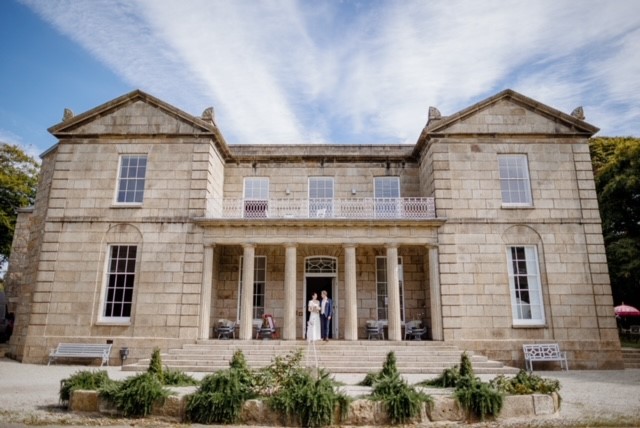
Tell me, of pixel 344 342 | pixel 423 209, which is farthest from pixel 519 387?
pixel 423 209

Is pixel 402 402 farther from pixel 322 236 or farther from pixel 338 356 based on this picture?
pixel 322 236

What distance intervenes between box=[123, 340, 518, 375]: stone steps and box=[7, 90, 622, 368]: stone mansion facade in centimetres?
71

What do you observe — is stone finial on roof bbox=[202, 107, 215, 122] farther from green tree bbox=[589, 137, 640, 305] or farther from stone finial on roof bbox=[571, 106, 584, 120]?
Answer: green tree bbox=[589, 137, 640, 305]

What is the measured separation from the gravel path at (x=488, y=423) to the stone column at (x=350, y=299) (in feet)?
8.21

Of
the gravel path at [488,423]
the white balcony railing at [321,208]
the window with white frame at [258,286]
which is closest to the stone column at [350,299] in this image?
the white balcony railing at [321,208]

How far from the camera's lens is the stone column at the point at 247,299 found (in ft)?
47.4

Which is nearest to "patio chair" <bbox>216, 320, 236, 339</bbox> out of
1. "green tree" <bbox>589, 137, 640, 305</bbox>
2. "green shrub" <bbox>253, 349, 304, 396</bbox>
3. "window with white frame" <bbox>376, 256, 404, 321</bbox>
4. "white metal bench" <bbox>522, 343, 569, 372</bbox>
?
"window with white frame" <bbox>376, 256, 404, 321</bbox>

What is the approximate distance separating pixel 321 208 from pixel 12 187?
→ 2350 cm

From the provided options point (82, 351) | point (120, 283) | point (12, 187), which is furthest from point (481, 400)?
point (12, 187)

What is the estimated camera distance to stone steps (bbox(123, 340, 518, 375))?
12539 millimetres

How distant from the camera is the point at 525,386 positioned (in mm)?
7555

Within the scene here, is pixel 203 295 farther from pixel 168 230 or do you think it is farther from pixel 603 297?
pixel 603 297

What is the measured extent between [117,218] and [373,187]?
10.4 meters

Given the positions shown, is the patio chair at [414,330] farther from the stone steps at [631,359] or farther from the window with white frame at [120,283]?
the window with white frame at [120,283]
